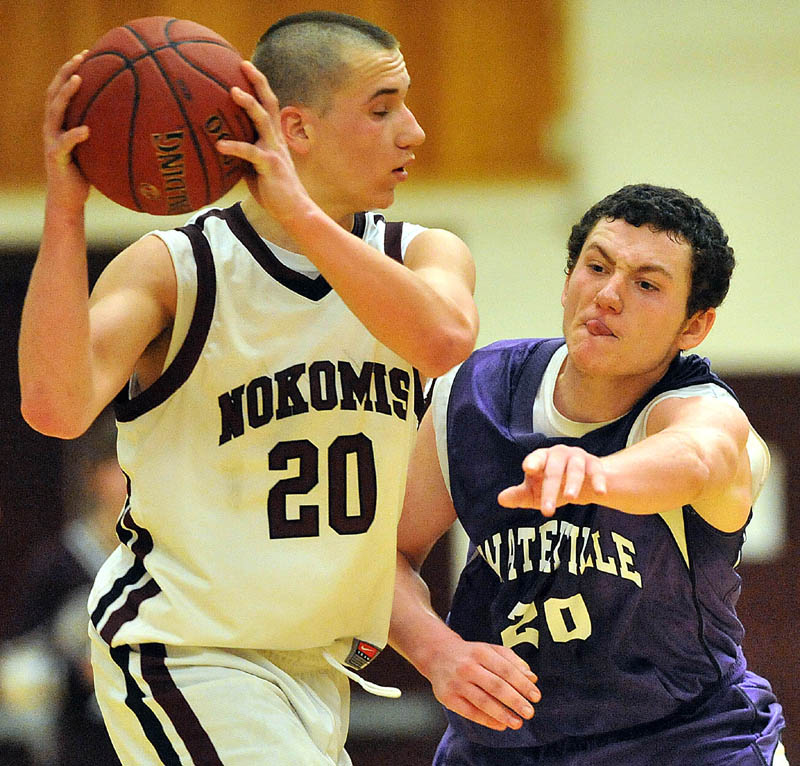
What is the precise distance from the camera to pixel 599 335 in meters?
2.95

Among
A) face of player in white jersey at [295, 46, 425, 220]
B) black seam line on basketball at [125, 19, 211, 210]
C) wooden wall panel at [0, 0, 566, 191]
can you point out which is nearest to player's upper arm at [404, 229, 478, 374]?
face of player in white jersey at [295, 46, 425, 220]

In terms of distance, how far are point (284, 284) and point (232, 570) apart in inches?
23.1

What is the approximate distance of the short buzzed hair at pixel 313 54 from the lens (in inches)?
106

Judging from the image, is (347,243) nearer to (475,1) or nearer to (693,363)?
(693,363)

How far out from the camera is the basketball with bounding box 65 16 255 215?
2.35m

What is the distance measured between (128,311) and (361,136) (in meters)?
0.60

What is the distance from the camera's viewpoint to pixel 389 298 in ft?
7.80

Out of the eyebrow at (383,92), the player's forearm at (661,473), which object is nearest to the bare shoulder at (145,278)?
the eyebrow at (383,92)

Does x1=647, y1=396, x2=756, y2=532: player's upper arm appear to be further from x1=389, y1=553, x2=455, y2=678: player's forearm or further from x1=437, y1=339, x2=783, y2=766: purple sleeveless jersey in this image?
x1=389, y1=553, x2=455, y2=678: player's forearm

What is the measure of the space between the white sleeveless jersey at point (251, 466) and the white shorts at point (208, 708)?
0.15 feet

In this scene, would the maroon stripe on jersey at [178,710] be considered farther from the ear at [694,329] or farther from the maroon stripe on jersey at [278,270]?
the ear at [694,329]

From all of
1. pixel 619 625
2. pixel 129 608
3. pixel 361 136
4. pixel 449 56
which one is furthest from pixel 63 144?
pixel 449 56

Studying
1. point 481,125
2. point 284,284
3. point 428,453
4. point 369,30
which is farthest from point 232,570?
point 481,125

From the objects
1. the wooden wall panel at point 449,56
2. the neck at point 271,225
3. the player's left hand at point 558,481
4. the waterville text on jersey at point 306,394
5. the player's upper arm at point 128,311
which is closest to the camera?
the player's left hand at point 558,481
